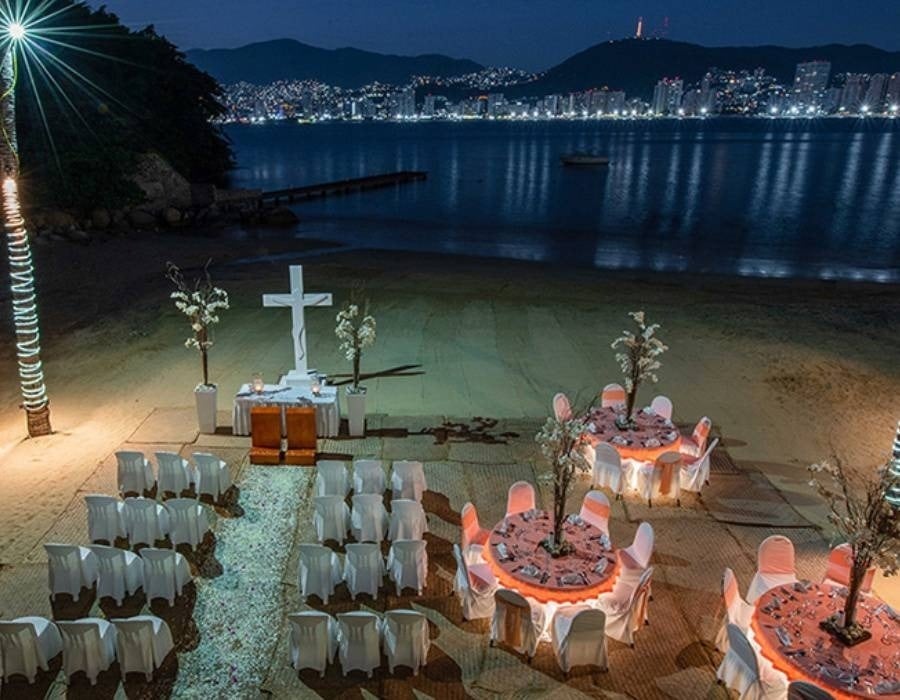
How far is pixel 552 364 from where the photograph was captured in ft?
54.1

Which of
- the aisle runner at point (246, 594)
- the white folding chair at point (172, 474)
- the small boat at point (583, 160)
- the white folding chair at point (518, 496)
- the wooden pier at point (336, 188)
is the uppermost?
the small boat at point (583, 160)

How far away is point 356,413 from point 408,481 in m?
2.50

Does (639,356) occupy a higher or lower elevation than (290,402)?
higher

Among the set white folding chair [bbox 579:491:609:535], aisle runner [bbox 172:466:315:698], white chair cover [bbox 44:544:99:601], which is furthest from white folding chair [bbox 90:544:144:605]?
white folding chair [bbox 579:491:609:535]

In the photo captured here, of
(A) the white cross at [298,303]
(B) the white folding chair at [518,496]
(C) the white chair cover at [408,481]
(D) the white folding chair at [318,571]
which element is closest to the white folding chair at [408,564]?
(D) the white folding chair at [318,571]

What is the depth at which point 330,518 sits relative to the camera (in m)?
9.05

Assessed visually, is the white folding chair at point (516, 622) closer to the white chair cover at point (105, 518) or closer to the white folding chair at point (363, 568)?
the white folding chair at point (363, 568)

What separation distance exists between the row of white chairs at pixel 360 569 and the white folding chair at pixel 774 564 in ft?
12.5

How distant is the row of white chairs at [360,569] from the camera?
7969 mm

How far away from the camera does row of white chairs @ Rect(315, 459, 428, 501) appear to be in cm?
1000

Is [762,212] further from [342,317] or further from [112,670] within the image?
[112,670]

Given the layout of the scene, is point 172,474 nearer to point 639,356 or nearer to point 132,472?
point 132,472

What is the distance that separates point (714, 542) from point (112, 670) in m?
A: 7.43

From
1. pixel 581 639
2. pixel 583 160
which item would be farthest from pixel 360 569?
pixel 583 160
